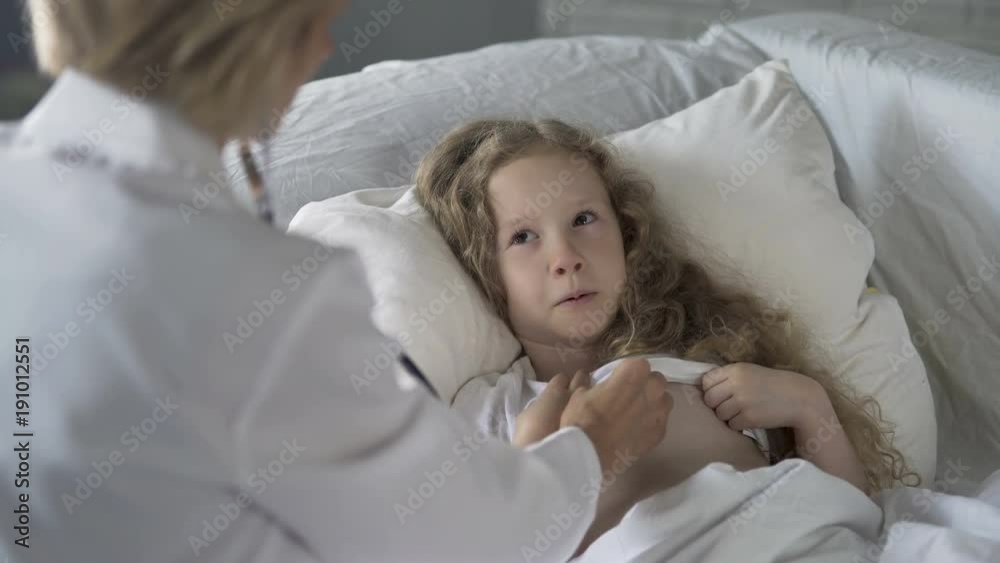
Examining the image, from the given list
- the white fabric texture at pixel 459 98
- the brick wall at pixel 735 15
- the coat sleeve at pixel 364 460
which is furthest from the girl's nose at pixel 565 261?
the brick wall at pixel 735 15

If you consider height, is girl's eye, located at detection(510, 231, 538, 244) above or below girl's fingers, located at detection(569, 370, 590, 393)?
above

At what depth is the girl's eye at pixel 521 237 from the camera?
135 centimetres

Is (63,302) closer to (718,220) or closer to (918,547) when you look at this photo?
(918,547)

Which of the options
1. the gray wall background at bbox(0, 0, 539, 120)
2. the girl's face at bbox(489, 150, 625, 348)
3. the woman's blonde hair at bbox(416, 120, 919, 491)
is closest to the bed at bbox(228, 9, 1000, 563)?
the woman's blonde hair at bbox(416, 120, 919, 491)

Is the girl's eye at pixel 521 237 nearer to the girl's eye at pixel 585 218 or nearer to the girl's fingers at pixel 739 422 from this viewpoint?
the girl's eye at pixel 585 218

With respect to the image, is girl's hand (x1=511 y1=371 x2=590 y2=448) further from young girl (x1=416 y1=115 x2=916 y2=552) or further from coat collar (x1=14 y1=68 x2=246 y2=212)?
coat collar (x1=14 y1=68 x2=246 y2=212)

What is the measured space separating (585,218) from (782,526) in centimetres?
47

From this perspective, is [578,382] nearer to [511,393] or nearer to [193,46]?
[511,393]

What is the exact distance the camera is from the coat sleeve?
71cm

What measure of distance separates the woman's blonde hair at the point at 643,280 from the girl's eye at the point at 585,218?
3.0 inches

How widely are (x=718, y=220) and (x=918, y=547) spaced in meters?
0.54

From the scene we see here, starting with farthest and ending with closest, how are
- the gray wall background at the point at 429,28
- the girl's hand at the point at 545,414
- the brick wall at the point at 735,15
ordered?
the gray wall background at the point at 429,28
the brick wall at the point at 735,15
the girl's hand at the point at 545,414

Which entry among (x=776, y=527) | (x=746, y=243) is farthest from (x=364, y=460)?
(x=746, y=243)

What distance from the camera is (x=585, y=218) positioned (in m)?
1.37
